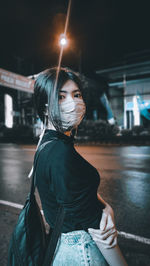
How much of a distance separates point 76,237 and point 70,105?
716 millimetres

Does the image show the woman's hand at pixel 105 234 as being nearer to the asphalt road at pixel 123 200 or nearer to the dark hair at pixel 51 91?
the dark hair at pixel 51 91

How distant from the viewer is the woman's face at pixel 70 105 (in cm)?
106

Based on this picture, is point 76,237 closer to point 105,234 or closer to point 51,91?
point 105,234

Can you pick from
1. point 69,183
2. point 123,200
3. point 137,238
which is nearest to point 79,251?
point 69,183

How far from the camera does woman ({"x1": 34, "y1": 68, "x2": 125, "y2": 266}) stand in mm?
874

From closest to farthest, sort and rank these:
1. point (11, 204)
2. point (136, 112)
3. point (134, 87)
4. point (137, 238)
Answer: point (137, 238), point (11, 204), point (136, 112), point (134, 87)

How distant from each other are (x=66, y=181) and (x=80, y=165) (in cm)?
10

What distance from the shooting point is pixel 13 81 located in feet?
35.2

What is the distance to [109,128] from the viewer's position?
17625 millimetres

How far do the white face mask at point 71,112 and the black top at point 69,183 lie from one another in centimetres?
14

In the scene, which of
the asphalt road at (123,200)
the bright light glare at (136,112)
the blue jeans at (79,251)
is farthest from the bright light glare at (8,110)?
the blue jeans at (79,251)

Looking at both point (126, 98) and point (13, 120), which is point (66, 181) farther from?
point (13, 120)

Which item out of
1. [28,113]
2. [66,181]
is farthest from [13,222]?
[28,113]

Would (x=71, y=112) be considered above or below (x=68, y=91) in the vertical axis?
below
